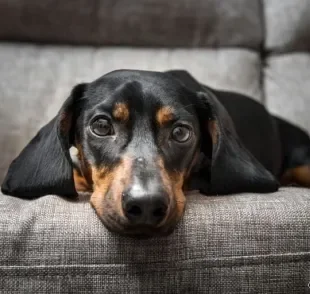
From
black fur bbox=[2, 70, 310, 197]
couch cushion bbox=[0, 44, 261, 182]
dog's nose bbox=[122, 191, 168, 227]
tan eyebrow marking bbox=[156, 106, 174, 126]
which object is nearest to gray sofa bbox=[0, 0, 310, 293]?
couch cushion bbox=[0, 44, 261, 182]

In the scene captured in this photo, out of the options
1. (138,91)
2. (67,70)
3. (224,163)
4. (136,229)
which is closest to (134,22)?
(67,70)

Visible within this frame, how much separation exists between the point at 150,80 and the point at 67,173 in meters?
0.44

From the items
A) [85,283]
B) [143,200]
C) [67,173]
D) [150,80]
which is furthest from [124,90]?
[85,283]

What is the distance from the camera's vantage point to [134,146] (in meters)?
1.57

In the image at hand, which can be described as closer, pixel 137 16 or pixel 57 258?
pixel 57 258

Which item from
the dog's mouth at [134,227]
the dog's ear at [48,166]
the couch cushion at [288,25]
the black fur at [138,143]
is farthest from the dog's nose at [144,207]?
the couch cushion at [288,25]

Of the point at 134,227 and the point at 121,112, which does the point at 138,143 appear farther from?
the point at 134,227

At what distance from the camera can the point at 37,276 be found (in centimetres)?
131

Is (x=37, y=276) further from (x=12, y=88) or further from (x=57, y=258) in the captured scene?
(x=12, y=88)

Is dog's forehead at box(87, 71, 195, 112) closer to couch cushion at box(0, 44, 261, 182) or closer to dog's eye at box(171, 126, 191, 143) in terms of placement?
dog's eye at box(171, 126, 191, 143)

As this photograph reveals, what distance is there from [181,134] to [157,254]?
1.64 ft

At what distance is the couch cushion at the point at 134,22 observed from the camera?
2729 millimetres

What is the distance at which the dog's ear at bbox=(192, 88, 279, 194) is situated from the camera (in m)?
1.73

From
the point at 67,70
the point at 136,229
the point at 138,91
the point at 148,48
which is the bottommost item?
the point at 67,70
